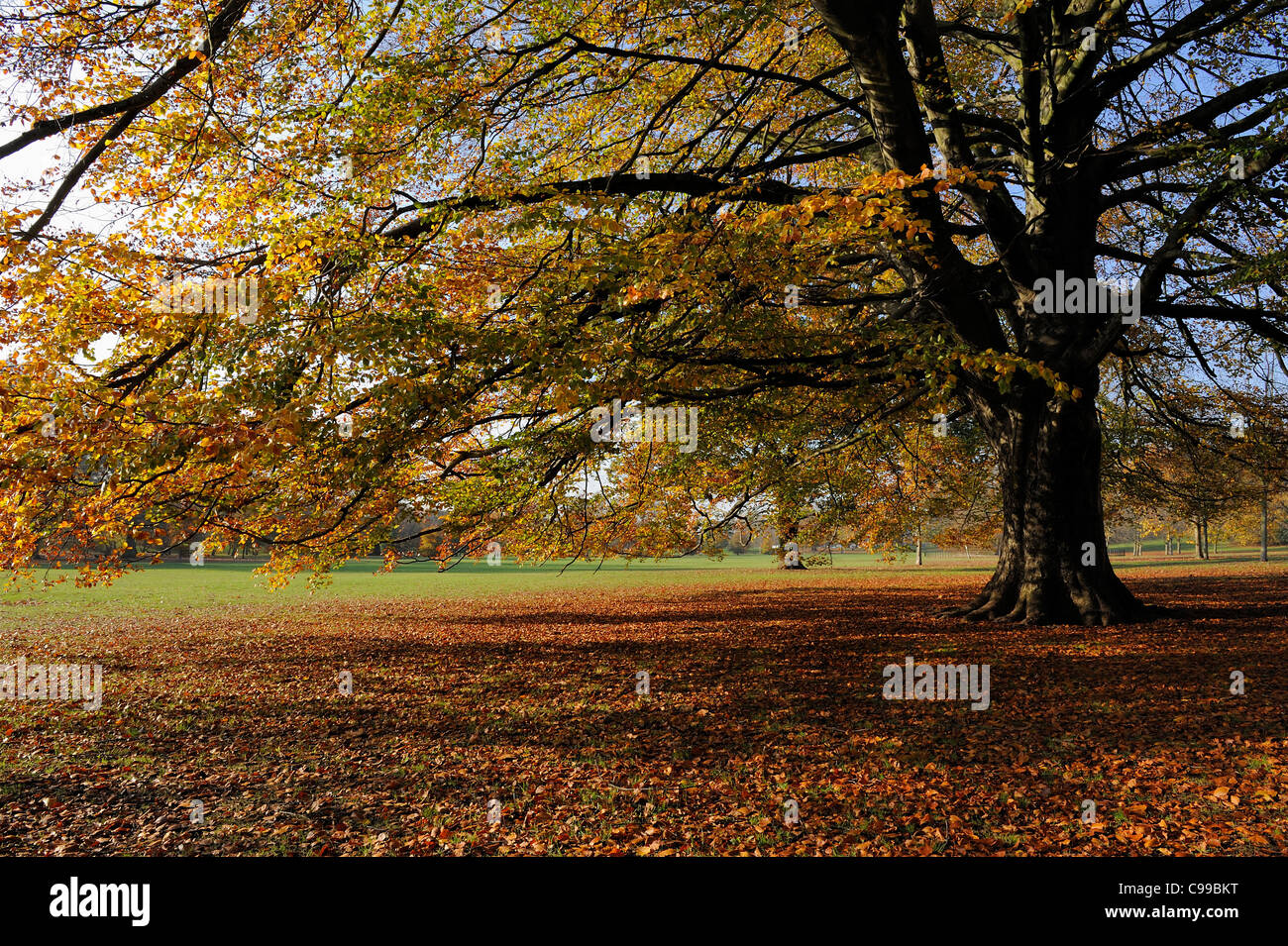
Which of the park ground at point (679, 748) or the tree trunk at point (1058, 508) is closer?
the park ground at point (679, 748)

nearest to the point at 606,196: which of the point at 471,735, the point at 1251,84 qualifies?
the point at 471,735

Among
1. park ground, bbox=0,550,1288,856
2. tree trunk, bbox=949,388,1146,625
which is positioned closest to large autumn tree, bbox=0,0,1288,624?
tree trunk, bbox=949,388,1146,625

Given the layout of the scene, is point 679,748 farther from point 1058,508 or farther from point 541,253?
point 1058,508

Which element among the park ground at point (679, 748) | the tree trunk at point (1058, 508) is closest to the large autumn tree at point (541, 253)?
the tree trunk at point (1058, 508)

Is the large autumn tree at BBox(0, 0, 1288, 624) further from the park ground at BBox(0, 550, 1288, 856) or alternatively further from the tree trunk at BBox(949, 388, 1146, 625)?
the park ground at BBox(0, 550, 1288, 856)

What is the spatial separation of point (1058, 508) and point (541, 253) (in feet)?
30.3

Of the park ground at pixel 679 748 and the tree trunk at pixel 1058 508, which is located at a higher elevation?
the tree trunk at pixel 1058 508

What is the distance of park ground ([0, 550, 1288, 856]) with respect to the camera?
4.75 meters

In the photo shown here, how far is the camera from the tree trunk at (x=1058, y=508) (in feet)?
38.5

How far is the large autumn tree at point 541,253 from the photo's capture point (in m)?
6.46

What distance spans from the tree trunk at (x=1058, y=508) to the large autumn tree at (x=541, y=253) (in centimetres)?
5

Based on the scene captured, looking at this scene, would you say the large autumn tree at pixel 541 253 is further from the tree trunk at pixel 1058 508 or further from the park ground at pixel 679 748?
the park ground at pixel 679 748

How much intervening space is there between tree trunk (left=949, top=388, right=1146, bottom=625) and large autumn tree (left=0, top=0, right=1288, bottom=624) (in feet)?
0.18
